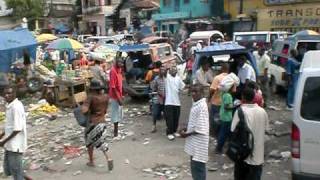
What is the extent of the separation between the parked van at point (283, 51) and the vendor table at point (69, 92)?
5.96m

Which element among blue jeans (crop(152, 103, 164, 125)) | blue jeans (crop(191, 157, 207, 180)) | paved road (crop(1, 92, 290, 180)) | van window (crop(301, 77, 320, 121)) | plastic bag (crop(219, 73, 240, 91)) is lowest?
paved road (crop(1, 92, 290, 180))

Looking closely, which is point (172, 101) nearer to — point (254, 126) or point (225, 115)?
point (225, 115)

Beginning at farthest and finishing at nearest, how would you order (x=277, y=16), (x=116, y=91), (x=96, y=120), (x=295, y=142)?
(x=277, y=16) < (x=116, y=91) < (x=96, y=120) < (x=295, y=142)

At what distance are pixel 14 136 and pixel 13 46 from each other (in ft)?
50.4

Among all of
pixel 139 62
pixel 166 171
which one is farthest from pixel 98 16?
pixel 166 171

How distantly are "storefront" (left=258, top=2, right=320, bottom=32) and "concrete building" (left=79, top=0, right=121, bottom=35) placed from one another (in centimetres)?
2843

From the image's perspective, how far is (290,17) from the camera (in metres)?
31.5

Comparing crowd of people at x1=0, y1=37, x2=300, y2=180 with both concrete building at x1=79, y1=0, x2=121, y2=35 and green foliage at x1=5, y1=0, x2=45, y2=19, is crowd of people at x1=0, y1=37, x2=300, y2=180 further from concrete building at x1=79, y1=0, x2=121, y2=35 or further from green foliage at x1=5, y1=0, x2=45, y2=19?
green foliage at x1=5, y1=0, x2=45, y2=19

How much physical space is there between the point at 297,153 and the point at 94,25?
58.5 m

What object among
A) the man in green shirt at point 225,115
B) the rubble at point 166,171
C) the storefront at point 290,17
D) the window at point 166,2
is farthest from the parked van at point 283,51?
the window at point 166,2

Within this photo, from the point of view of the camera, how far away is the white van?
5.96m

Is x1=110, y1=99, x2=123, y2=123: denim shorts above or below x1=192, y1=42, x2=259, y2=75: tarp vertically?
below

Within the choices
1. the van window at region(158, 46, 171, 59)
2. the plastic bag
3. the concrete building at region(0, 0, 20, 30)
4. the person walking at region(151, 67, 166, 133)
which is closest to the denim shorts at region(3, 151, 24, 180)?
the plastic bag

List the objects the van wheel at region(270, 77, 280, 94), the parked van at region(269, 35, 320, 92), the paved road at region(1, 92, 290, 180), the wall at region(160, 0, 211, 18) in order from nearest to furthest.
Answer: the paved road at region(1, 92, 290, 180), the parked van at region(269, 35, 320, 92), the van wheel at region(270, 77, 280, 94), the wall at region(160, 0, 211, 18)
